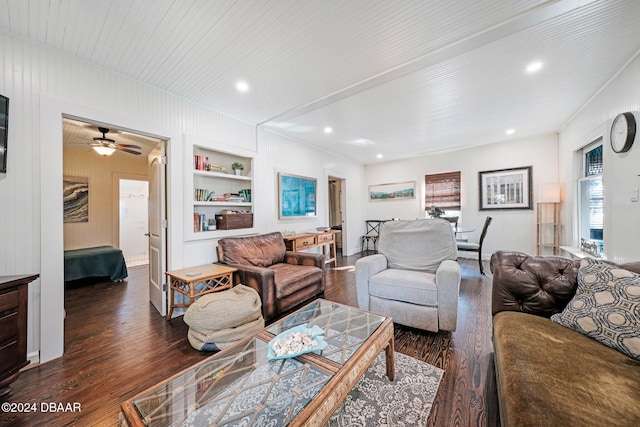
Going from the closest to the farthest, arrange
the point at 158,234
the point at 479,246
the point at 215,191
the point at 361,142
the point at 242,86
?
the point at 242,86, the point at 158,234, the point at 215,191, the point at 479,246, the point at 361,142

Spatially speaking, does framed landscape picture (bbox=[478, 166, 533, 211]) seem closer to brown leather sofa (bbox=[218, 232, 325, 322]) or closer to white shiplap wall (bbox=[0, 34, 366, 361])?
brown leather sofa (bbox=[218, 232, 325, 322])

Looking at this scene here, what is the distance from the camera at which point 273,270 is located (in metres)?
2.61

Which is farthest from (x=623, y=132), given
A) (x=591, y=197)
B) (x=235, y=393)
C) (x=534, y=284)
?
(x=235, y=393)

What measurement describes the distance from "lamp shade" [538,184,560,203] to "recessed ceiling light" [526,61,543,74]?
280 centimetres

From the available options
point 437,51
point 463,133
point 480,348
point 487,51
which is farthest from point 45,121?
point 463,133

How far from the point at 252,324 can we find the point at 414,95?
3.26 metres

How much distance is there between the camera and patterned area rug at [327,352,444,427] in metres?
1.27

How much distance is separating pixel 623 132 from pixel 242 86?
13.1ft

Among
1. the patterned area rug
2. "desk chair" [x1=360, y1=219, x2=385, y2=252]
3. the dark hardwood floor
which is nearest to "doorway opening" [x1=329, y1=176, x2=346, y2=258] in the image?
"desk chair" [x1=360, y1=219, x2=385, y2=252]

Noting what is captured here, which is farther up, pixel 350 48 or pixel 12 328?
pixel 350 48

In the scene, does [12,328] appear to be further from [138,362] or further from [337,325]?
[337,325]

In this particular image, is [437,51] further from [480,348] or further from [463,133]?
[463,133]

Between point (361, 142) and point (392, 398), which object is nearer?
point (392, 398)

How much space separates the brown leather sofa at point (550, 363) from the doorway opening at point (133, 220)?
678cm
